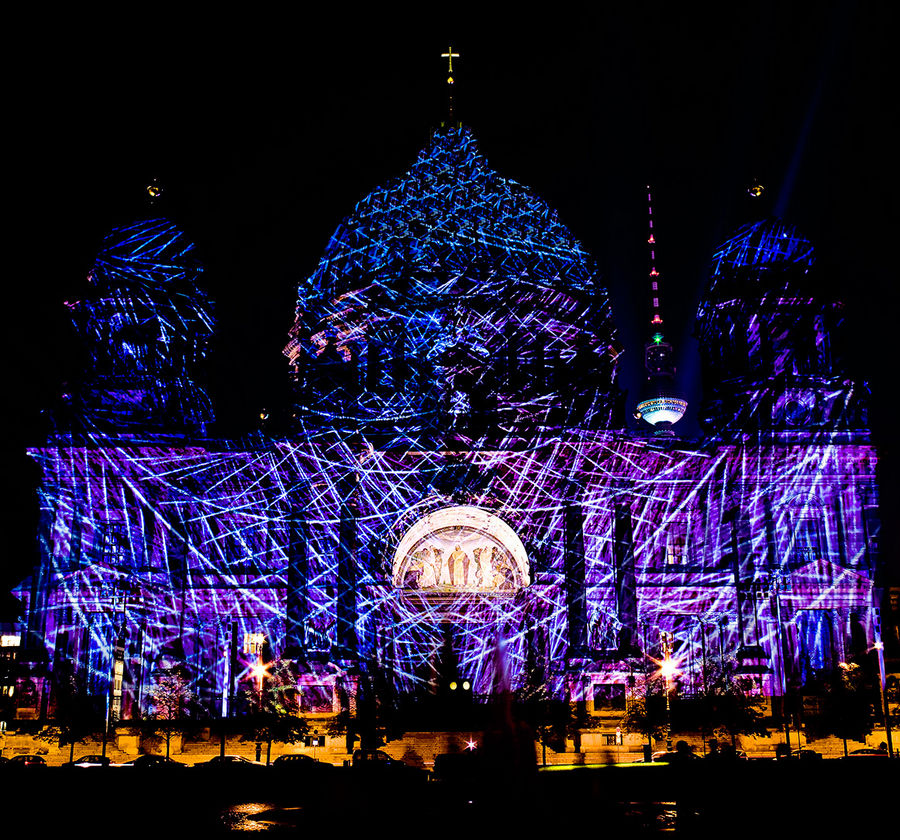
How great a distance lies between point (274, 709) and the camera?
3300 cm

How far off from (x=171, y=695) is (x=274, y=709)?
472cm

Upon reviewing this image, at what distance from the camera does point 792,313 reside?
48.8m

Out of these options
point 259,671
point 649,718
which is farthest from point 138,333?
point 649,718

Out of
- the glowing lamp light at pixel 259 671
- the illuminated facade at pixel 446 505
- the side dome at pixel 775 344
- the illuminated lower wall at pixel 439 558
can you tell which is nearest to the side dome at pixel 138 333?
the illuminated facade at pixel 446 505

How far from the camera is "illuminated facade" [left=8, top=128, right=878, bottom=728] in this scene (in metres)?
42.6

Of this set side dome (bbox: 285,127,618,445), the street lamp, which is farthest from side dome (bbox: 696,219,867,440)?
the street lamp

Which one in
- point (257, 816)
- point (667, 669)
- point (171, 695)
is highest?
point (667, 669)

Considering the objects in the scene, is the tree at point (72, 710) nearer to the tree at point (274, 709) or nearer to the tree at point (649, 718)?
the tree at point (274, 709)

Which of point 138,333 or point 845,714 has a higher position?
point 138,333

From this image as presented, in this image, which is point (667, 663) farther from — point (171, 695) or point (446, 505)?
point (171, 695)

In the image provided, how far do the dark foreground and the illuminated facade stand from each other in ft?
86.0

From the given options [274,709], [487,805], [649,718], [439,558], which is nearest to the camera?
[487,805]

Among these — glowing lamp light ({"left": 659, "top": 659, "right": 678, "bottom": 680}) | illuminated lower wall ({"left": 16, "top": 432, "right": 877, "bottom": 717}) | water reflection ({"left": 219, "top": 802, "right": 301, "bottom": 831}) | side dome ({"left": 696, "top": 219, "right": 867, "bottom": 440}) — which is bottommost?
water reflection ({"left": 219, "top": 802, "right": 301, "bottom": 831})

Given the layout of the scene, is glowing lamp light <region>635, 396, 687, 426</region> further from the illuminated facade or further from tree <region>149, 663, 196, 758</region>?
tree <region>149, 663, 196, 758</region>
